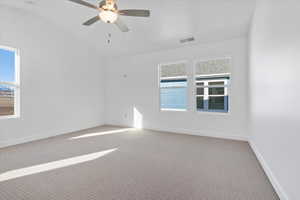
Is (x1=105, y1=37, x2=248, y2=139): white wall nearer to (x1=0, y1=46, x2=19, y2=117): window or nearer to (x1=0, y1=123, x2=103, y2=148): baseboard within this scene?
(x1=0, y1=123, x2=103, y2=148): baseboard

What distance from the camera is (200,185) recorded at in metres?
1.97

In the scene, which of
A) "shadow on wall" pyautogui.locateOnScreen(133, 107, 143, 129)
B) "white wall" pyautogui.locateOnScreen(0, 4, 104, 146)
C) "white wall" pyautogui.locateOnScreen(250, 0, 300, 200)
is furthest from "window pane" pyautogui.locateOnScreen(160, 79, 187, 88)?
"white wall" pyautogui.locateOnScreen(0, 4, 104, 146)

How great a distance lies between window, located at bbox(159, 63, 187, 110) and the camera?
4918 millimetres

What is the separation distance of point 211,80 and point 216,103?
916 millimetres

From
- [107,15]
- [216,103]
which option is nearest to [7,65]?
[107,15]

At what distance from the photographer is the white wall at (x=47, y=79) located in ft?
12.2

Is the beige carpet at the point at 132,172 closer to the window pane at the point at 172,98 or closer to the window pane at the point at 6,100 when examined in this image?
the window pane at the point at 6,100

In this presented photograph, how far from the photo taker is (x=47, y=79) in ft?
14.2

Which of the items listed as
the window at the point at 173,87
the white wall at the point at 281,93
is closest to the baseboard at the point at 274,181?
the white wall at the point at 281,93

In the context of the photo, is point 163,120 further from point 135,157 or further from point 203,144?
point 135,157

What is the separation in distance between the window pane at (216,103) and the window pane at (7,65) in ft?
19.6

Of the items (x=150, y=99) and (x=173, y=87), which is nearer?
(x=173, y=87)

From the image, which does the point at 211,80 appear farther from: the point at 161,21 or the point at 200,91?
the point at 161,21

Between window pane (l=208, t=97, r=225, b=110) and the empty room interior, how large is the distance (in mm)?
37
